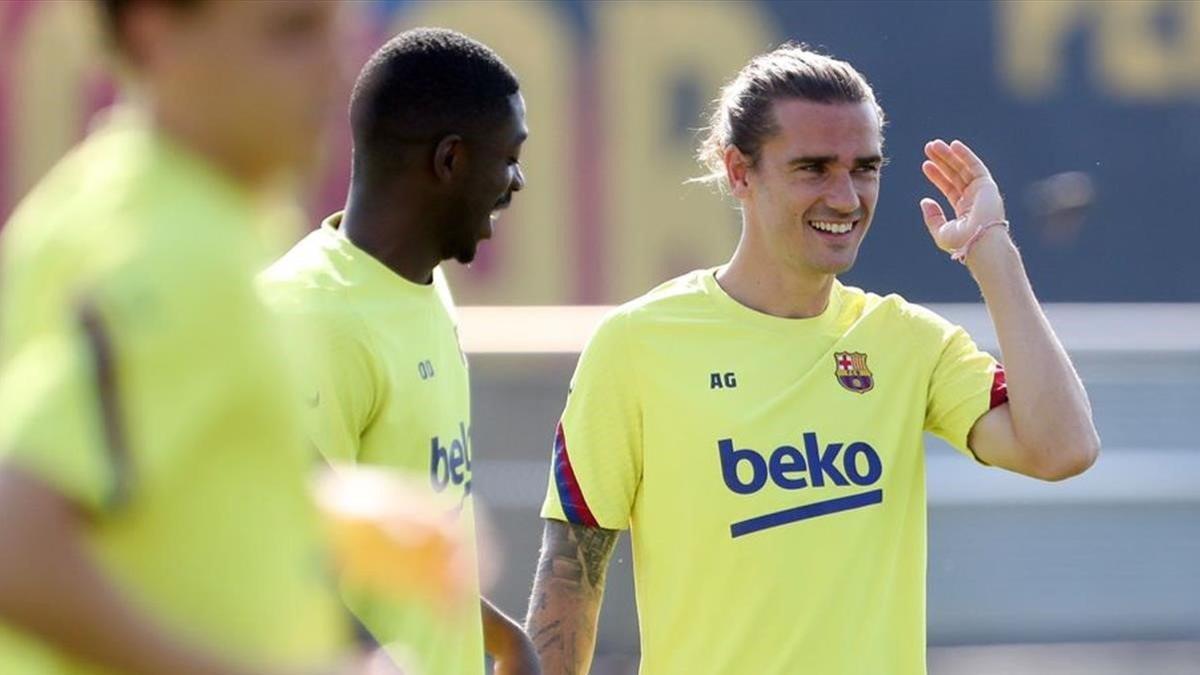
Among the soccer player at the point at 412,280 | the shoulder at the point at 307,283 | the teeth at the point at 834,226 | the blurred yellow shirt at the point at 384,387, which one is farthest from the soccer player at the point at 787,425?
the shoulder at the point at 307,283

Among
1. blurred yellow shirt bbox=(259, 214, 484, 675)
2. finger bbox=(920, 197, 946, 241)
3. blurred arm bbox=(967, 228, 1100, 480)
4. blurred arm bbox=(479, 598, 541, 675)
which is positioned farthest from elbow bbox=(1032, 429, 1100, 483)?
blurred yellow shirt bbox=(259, 214, 484, 675)

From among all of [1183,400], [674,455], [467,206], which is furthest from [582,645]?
[1183,400]

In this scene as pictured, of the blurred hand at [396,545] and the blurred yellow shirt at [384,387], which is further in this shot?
the blurred yellow shirt at [384,387]

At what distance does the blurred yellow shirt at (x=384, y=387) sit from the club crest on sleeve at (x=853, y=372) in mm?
710

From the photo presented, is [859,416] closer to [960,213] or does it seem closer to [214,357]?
[960,213]

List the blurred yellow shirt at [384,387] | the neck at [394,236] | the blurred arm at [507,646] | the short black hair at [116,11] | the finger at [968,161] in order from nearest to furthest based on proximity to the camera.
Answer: the short black hair at [116,11] → the blurred yellow shirt at [384,387] → the neck at [394,236] → the blurred arm at [507,646] → the finger at [968,161]

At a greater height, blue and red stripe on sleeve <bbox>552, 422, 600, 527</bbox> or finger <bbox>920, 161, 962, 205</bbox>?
finger <bbox>920, 161, 962, 205</bbox>

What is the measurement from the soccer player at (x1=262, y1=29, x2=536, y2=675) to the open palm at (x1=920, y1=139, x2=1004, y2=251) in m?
0.91

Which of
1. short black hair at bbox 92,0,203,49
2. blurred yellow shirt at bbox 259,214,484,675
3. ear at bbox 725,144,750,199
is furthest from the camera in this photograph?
ear at bbox 725,144,750,199

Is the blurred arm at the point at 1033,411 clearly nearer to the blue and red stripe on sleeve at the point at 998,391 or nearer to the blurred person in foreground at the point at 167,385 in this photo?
the blue and red stripe on sleeve at the point at 998,391

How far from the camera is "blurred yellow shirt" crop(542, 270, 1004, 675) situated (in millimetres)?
3355

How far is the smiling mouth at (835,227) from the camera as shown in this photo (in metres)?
3.58

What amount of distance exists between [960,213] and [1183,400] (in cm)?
277

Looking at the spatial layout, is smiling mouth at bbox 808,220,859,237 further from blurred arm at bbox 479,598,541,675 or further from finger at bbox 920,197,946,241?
blurred arm at bbox 479,598,541,675
